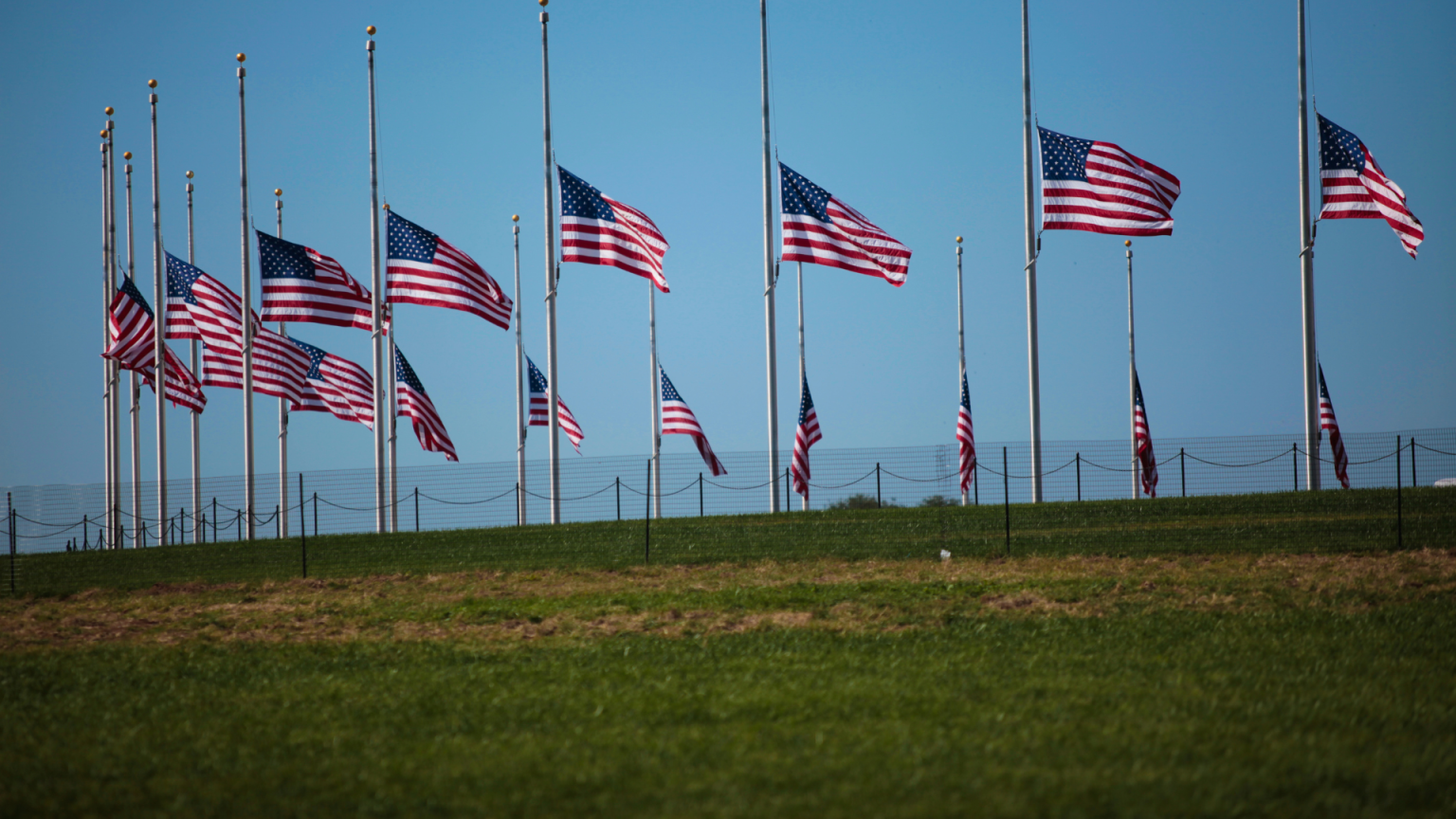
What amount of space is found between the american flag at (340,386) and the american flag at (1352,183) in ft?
77.0

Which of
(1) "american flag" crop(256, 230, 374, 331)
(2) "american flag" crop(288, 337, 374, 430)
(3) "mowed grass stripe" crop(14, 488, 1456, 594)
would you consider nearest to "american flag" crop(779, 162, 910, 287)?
(3) "mowed grass stripe" crop(14, 488, 1456, 594)

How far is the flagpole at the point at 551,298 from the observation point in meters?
26.9

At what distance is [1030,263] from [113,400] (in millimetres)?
27166

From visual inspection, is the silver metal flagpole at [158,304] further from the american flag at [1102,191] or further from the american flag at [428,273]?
the american flag at [1102,191]

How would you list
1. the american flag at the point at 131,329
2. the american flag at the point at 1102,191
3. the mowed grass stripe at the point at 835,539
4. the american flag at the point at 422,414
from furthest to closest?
1. the american flag at the point at 422,414
2. the american flag at the point at 131,329
3. the american flag at the point at 1102,191
4. the mowed grass stripe at the point at 835,539

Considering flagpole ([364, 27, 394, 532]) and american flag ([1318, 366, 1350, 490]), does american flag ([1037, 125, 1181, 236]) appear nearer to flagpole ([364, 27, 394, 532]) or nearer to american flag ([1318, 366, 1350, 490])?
american flag ([1318, 366, 1350, 490])

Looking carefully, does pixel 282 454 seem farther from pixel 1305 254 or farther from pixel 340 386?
pixel 1305 254

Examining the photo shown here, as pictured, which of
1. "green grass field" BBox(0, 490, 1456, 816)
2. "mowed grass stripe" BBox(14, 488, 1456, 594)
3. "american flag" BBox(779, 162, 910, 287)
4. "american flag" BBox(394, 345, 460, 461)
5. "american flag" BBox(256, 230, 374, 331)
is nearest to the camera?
"green grass field" BBox(0, 490, 1456, 816)

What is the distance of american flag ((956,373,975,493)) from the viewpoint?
27891 millimetres

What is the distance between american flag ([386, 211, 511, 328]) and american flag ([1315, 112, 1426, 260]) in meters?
18.0

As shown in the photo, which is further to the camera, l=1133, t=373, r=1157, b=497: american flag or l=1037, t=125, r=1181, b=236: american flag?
l=1133, t=373, r=1157, b=497: american flag

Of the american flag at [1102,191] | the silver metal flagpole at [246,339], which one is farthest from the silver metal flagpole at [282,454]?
the american flag at [1102,191]

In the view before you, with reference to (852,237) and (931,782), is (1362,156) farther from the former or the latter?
(931,782)

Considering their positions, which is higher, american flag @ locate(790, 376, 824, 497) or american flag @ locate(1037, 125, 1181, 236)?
american flag @ locate(1037, 125, 1181, 236)
